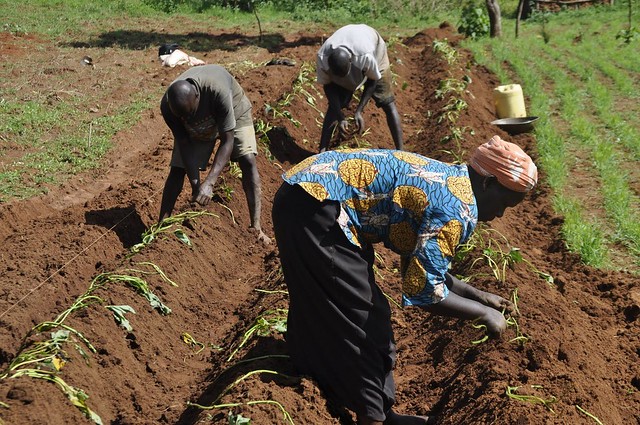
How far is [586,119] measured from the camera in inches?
444

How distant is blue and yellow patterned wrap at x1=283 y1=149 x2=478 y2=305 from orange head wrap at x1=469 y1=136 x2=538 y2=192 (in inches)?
5.1

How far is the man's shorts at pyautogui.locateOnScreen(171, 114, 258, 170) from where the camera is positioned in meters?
6.75

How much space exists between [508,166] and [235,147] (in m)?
3.77

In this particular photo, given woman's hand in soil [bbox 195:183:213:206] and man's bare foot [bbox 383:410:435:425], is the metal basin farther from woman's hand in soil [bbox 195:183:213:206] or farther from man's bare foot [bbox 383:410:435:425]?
man's bare foot [bbox 383:410:435:425]

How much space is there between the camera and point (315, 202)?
3.74m

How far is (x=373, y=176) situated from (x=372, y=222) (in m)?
0.22

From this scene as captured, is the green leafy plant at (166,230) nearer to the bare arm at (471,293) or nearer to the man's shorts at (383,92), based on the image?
A: the man's shorts at (383,92)

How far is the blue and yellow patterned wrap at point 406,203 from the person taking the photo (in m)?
3.56

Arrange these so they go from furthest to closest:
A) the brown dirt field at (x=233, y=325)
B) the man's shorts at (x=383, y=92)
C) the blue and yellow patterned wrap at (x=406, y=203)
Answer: the man's shorts at (x=383, y=92) → the brown dirt field at (x=233, y=325) → the blue and yellow patterned wrap at (x=406, y=203)

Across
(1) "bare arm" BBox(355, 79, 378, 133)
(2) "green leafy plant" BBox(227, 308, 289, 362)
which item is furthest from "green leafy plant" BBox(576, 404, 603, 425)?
(1) "bare arm" BBox(355, 79, 378, 133)

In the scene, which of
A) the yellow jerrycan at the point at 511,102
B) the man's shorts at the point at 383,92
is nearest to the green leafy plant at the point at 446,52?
the yellow jerrycan at the point at 511,102

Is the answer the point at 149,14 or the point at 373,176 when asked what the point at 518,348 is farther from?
the point at 149,14

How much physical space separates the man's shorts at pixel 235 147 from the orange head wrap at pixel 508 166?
349 cm

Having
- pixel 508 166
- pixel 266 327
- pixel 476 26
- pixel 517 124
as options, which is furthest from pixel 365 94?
pixel 476 26
